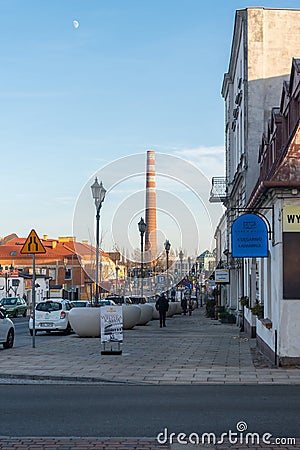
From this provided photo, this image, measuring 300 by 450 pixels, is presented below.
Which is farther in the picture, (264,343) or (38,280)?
(38,280)

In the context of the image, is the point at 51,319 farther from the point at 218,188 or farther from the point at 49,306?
the point at 218,188

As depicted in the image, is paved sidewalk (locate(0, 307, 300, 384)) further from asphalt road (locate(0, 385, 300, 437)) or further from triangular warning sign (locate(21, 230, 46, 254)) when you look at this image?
triangular warning sign (locate(21, 230, 46, 254))

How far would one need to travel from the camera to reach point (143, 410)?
1085cm

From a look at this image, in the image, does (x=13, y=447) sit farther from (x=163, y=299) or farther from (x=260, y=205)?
(x=163, y=299)

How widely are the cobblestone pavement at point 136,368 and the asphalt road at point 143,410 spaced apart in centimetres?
67

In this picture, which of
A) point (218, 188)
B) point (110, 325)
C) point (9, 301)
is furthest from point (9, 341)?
point (9, 301)

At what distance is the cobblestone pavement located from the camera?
27.4 feet

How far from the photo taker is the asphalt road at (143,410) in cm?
924

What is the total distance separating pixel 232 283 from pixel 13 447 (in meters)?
36.0

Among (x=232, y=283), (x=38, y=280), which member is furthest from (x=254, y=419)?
(x=38, y=280)

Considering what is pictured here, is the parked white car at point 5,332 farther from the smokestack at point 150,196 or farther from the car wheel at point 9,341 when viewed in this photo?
the smokestack at point 150,196

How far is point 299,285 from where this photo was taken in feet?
54.4

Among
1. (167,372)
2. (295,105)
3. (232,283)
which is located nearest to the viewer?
(167,372)

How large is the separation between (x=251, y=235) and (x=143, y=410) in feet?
24.9
